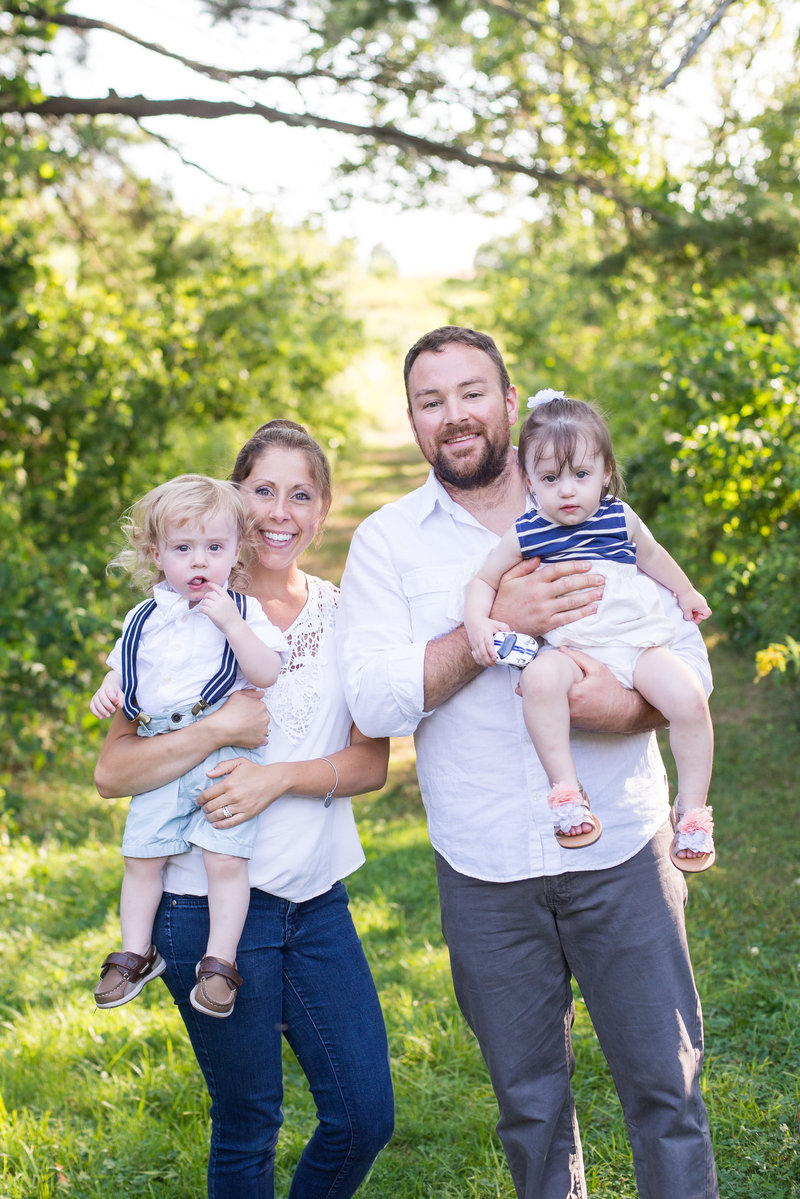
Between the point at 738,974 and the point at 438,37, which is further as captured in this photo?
the point at 438,37

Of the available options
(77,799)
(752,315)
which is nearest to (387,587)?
(77,799)

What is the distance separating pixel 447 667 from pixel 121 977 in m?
0.92

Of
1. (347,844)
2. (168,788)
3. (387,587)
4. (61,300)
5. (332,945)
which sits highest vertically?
(61,300)

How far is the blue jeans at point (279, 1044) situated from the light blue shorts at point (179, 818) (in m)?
0.13

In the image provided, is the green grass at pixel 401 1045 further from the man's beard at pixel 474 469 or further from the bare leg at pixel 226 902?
the man's beard at pixel 474 469

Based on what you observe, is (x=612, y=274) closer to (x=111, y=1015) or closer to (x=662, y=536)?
(x=662, y=536)

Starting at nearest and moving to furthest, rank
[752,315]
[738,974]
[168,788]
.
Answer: [168,788] → [738,974] → [752,315]

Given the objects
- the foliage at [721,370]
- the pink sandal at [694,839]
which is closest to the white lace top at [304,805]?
the pink sandal at [694,839]

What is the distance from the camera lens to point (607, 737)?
2223 millimetres

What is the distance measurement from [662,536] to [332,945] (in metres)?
5.31

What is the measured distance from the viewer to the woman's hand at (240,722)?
2119 millimetres

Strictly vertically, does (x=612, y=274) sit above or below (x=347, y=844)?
above

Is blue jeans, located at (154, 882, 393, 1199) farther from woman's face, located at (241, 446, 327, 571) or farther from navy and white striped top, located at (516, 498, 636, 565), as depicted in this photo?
navy and white striped top, located at (516, 498, 636, 565)

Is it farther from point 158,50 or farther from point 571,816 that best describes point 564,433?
point 158,50
